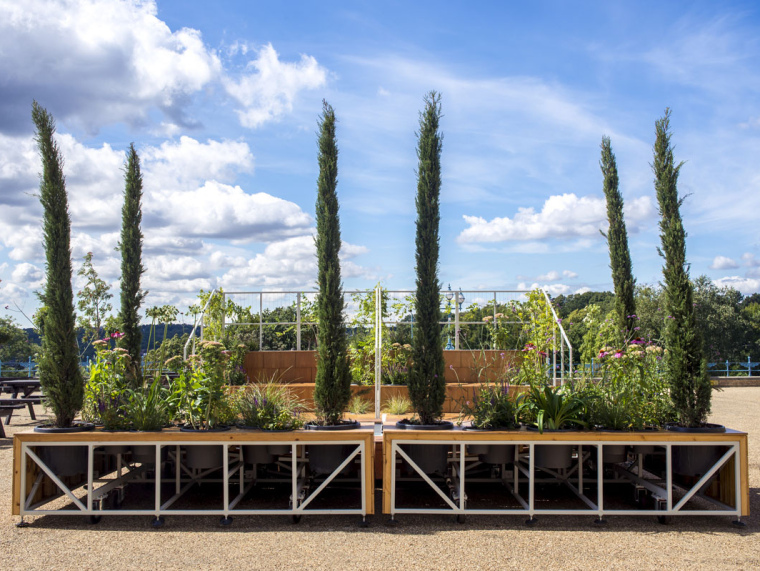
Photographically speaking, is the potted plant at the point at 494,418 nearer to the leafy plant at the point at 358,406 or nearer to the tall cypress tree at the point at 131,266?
the leafy plant at the point at 358,406

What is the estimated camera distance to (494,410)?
5.27m

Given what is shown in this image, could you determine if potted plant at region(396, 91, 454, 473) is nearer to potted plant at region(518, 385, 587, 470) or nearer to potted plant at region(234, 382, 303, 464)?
potted plant at region(518, 385, 587, 470)

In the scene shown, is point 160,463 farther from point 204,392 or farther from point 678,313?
point 678,313

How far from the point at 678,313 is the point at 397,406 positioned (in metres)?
3.53

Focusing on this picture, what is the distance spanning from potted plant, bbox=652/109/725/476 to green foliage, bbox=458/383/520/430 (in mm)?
1415

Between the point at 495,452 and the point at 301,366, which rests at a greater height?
the point at 301,366

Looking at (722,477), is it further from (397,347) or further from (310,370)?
(310,370)

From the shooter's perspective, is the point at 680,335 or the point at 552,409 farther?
the point at 680,335

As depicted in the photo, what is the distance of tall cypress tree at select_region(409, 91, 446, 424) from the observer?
5.52 meters

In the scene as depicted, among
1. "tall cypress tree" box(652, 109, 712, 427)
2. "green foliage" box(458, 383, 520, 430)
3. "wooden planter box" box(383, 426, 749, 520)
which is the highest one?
"tall cypress tree" box(652, 109, 712, 427)

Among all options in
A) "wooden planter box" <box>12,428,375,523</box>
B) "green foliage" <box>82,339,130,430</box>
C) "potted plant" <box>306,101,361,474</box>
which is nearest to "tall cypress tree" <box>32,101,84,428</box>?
"green foliage" <box>82,339,130,430</box>

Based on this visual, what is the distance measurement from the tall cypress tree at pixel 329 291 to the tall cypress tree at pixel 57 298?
230cm

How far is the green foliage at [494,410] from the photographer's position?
525 centimetres

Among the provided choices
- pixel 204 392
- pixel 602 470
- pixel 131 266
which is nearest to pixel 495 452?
pixel 602 470
